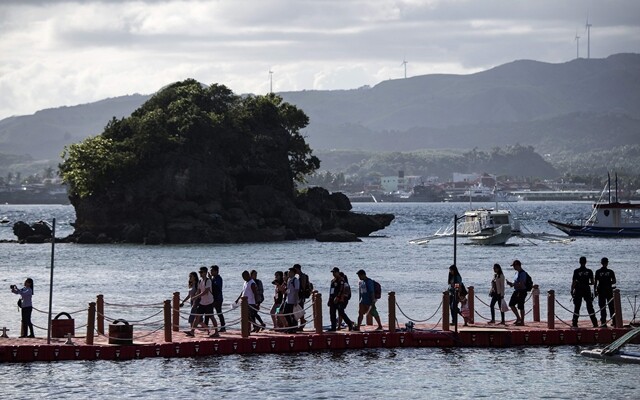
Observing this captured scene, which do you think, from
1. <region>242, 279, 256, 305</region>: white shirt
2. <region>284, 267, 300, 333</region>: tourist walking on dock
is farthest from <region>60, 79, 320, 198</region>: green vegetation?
<region>284, 267, 300, 333</region>: tourist walking on dock

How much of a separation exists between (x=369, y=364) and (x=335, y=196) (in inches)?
3831

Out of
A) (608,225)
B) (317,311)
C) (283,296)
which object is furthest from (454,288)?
(608,225)

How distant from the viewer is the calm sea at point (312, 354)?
37.5 meters

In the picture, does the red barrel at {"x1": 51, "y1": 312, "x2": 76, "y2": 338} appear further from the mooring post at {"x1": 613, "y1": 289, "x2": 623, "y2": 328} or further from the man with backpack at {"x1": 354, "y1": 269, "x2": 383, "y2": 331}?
the mooring post at {"x1": 613, "y1": 289, "x2": 623, "y2": 328}

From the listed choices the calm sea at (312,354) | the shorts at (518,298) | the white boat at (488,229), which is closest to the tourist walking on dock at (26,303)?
the calm sea at (312,354)

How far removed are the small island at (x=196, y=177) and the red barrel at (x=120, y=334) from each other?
77.4 meters

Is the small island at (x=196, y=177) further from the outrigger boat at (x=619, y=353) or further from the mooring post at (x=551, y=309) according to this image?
the outrigger boat at (x=619, y=353)

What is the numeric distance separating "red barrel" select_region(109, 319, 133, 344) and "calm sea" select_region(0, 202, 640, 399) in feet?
2.57

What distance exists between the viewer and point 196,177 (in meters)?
121

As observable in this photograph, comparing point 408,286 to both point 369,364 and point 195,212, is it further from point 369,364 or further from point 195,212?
point 195,212

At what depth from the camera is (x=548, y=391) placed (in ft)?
123

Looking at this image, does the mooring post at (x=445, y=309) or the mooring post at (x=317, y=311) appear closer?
the mooring post at (x=317, y=311)

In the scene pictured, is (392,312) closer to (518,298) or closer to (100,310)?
(518,298)

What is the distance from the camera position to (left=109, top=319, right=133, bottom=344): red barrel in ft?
135
